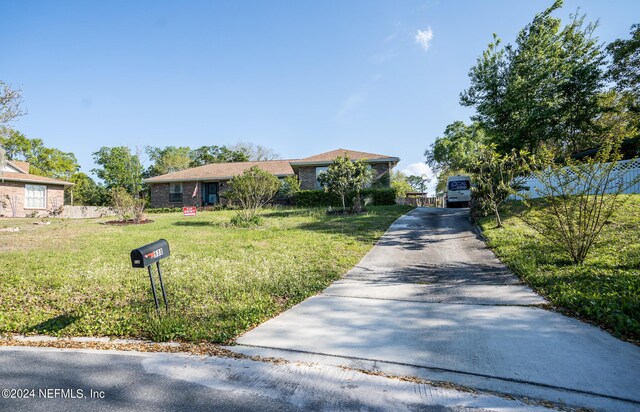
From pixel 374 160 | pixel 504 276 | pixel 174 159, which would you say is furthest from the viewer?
pixel 174 159

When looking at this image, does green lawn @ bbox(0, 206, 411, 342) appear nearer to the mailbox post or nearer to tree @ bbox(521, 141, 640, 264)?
the mailbox post

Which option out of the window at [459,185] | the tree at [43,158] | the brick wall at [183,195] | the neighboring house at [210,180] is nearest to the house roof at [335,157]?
the neighboring house at [210,180]

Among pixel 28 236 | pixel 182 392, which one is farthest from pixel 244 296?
pixel 28 236

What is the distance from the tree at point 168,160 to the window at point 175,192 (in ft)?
83.2

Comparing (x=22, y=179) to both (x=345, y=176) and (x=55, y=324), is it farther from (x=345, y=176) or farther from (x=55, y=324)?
(x=55, y=324)

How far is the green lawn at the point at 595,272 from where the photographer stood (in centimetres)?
362

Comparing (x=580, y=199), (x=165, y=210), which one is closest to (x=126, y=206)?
(x=165, y=210)

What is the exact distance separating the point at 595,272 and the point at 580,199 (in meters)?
1.54

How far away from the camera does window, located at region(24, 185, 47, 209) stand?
22578 millimetres

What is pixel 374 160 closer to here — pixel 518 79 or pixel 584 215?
pixel 518 79

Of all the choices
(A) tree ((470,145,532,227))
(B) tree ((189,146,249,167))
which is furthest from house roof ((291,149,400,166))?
(B) tree ((189,146,249,167))

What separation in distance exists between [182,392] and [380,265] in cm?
516

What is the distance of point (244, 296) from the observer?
Answer: 15.4 feet

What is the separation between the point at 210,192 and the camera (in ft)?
91.7
